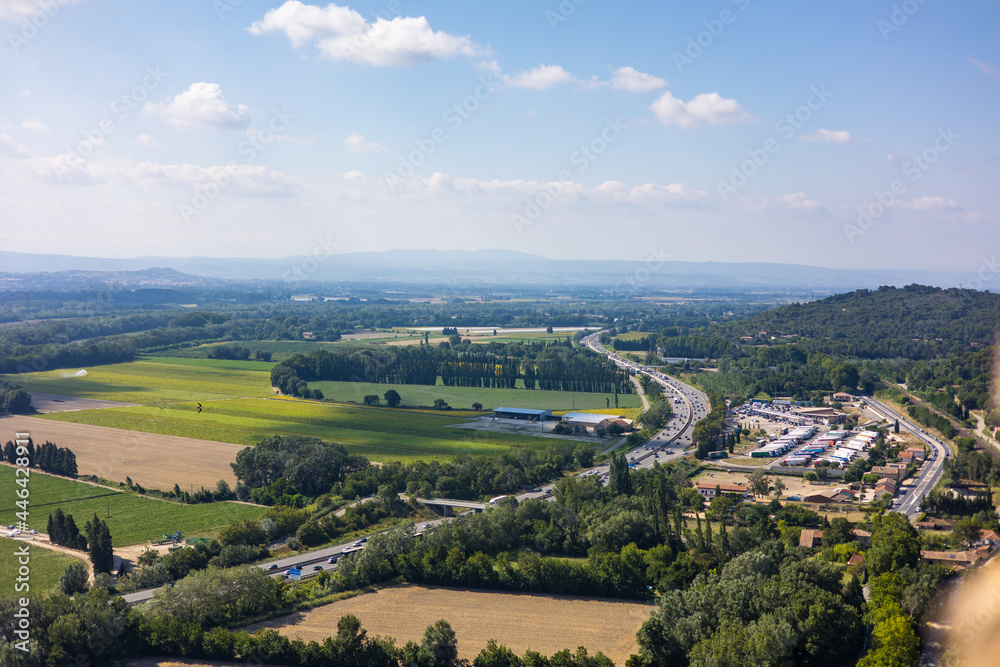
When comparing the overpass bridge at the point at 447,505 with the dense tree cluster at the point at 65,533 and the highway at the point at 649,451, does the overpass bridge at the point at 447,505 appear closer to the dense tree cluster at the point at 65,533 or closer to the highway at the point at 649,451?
the highway at the point at 649,451

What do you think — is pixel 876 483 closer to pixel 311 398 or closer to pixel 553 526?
pixel 553 526

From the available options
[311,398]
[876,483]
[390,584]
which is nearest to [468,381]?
[311,398]

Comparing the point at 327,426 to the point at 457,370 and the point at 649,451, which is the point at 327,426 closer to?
the point at 649,451

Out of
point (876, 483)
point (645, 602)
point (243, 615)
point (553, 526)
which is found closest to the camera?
point (243, 615)

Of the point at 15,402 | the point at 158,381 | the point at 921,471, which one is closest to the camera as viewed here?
the point at 921,471

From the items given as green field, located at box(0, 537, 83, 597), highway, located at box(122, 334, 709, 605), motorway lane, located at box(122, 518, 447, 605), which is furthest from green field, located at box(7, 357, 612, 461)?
green field, located at box(0, 537, 83, 597)

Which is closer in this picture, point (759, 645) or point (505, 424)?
point (759, 645)

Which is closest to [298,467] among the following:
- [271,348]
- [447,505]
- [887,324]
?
[447,505]
